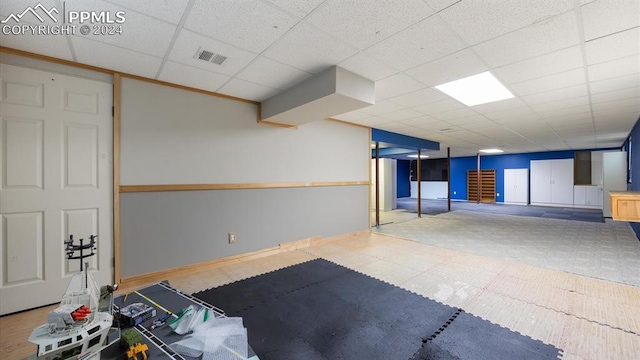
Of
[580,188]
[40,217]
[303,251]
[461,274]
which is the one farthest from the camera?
[580,188]

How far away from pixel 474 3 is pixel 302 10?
120cm

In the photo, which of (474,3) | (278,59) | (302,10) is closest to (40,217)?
(278,59)

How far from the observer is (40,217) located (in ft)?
8.19

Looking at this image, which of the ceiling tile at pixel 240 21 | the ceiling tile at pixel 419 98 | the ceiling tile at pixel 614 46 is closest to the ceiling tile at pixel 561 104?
the ceiling tile at pixel 614 46

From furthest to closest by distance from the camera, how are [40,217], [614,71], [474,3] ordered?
[614,71]
[40,217]
[474,3]

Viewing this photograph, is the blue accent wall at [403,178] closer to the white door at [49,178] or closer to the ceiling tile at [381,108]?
Result: the ceiling tile at [381,108]

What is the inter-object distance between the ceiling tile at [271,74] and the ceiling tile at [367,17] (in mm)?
823

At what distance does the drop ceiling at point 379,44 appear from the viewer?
71.9 inches

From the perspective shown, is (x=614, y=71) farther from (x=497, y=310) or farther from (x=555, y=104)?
(x=497, y=310)

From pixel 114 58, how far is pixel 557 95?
5520 millimetres

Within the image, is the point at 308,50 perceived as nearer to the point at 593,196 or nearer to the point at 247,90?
the point at 247,90

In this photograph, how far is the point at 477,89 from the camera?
3.45 meters

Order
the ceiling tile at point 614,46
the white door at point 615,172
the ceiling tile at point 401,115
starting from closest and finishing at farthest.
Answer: the ceiling tile at point 614,46
the ceiling tile at point 401,115
the white door at point 615,172

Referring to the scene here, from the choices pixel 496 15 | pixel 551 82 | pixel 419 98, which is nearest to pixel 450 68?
pixel 496 15
